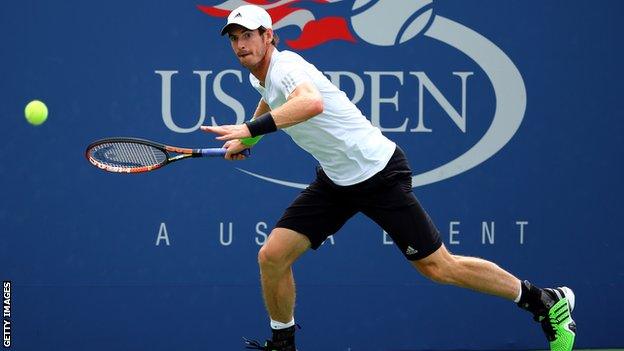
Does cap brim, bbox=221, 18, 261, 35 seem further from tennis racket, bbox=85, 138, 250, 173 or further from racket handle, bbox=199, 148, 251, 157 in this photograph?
tennis racket, bbox=85, 138, 250, 173

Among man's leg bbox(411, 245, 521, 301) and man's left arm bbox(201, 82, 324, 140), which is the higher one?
man's left arm bbox(201, 82, 324, 140)

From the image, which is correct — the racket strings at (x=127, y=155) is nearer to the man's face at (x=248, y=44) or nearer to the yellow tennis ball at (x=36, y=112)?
the yellow tennis ball at (x=36, y=112)

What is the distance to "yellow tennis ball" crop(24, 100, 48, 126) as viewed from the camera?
18.8 feet

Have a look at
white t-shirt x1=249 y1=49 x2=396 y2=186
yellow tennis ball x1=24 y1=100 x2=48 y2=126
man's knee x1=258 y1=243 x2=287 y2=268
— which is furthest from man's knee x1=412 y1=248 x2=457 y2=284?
yellow tennis ball x1=24 y1=100 x2=48 y2=126

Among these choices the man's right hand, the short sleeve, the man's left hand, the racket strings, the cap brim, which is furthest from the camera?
the racket strings

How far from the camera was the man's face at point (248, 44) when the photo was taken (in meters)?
5.03

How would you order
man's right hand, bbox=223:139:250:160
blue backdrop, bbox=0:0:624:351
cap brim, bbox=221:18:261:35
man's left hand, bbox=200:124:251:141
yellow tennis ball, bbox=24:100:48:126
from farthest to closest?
blue backdrop, bbox=0:0:624:351, yellow tennis ball, bbox=24:100:48:126, man's right hand, bbox=223:139:250:160, cap brim, bbox=221:18:261:35, man's left hand, bbox=200:124:251:141

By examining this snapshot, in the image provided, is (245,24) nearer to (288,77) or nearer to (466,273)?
(288,77)

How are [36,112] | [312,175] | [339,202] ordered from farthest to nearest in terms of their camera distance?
[312,175] < [36,112] < [339,202]

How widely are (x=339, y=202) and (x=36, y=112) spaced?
1564mm

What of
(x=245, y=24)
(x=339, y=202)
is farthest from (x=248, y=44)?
(x=339, y=202)

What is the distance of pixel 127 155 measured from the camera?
552 cm

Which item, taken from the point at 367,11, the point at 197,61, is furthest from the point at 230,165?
the point at 367,11

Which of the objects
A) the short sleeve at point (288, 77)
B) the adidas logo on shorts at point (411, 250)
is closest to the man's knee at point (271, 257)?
the adidas logo on shorts at point (411, 250)
